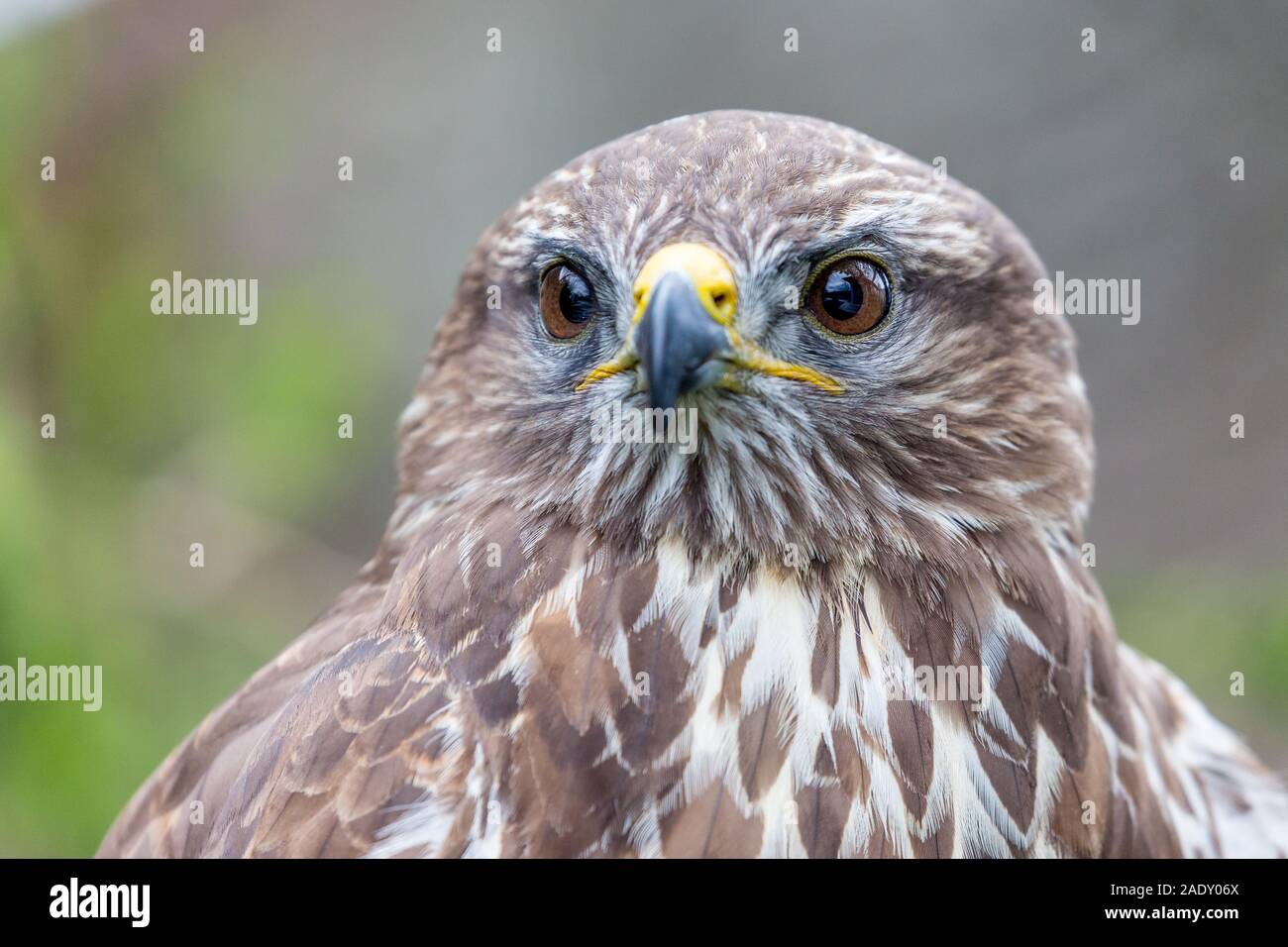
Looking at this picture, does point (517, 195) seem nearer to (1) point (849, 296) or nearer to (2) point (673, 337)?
(1) point (849, 296)

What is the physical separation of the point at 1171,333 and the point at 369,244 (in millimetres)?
4644

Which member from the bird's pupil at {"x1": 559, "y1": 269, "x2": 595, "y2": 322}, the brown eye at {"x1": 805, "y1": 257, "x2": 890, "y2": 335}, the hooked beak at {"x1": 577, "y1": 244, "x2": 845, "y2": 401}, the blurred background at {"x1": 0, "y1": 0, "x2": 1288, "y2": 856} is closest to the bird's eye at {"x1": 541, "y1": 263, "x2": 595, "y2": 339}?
the bird's pupil at {"x1": 559, "y1": 269, "x2": 595, "y2": 322}

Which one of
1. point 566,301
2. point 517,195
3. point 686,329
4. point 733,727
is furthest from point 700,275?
point 517,195

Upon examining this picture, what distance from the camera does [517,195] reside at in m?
7.11

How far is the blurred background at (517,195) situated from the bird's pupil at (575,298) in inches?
94.6

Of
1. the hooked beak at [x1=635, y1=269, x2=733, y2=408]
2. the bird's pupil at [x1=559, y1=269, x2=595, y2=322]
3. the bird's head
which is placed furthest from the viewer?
the bird's pupil at [x1=559, y1=269, x2=595, y2=322]

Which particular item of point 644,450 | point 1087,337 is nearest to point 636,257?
point 644,450

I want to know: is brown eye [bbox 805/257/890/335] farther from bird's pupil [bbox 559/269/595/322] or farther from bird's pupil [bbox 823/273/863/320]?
bird's pupil [bbox 559/269/595/322]

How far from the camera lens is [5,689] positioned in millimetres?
3885

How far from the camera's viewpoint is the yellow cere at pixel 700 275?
2268mm

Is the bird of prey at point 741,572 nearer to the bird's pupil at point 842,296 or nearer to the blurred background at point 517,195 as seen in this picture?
the bird's pupil at point 842,296

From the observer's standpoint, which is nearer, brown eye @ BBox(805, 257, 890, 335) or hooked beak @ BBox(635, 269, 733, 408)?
hooked beak @ BBox(635, 269, 733, 408)

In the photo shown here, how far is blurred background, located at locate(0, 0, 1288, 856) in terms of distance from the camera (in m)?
4.85

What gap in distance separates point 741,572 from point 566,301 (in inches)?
25.5
